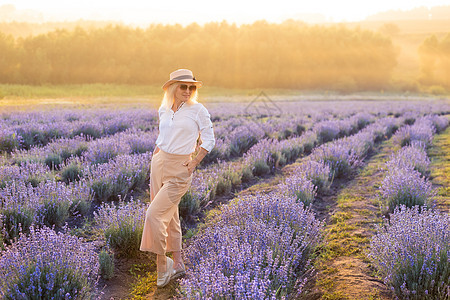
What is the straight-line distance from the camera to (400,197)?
14.6 ft

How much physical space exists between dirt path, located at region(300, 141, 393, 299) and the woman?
1.25m

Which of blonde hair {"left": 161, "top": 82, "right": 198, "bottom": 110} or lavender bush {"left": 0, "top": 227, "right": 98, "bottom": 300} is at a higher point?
blonde hair {"left": 161, "top": 82, "right": 198, "bottom": 110}

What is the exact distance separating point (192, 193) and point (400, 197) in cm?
262

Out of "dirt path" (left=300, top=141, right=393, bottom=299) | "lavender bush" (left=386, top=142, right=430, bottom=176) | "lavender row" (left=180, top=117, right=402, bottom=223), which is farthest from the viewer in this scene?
"lavender bush" (left=386, top=142, right=430, bottom=176)

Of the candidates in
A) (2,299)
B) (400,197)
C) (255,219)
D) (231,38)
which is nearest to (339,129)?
(400,197)

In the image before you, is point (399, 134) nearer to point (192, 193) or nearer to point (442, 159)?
point (442, 159)

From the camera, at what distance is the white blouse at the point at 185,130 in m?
2.96

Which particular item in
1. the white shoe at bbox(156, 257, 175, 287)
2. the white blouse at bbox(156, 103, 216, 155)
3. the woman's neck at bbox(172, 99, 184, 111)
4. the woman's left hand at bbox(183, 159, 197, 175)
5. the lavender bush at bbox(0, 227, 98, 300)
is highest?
the woman's neck at bbox(172, 99, 184, 111)

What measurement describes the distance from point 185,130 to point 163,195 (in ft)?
1.87

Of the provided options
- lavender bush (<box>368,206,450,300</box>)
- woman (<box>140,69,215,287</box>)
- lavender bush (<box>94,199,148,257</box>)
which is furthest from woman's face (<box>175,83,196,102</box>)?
lavender bush (<box>368,206,450,300</box>)

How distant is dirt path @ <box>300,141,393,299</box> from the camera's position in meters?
2.84

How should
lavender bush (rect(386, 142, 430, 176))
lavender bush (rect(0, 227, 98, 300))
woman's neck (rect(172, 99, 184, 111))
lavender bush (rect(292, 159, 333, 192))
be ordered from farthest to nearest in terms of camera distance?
lavender bush (rect(386, 142, 430, 176)) < lavender bush (rect(292, 159, 333, 192)) < woman's neck (rect(172, 99, 184, 111)) < lavender bush (rect(0, 227, 98, 300))

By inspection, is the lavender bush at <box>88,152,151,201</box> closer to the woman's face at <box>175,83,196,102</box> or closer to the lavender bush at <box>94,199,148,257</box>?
the lavender bush at <box>94,199,148,257</box>

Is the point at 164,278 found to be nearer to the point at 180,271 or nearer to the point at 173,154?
the point at 180,271
